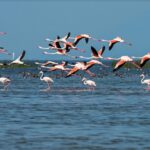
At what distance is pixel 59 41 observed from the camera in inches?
1230

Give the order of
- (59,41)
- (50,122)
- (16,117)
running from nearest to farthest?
(50,122) < (16,117) < (59,41)

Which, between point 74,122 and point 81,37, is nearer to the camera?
point 74,122

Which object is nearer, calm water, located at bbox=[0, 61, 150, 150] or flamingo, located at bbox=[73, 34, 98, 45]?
calm water, located at bbox=[0, 61, 150, 150]

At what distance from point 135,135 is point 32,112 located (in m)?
7.31

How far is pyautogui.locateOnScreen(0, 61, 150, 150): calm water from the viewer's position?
18.7 m

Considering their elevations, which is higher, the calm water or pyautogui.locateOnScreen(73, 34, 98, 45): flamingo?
pyautogui.locateOnScreen(73, 34, 98, 45): flamingo

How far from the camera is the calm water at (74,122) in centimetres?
1867

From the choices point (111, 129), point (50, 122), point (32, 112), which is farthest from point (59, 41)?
point (111, 129)

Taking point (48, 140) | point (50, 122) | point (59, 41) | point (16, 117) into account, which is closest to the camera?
point (48, 140)

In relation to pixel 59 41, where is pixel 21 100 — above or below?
below

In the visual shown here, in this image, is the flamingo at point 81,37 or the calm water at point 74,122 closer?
the calm water at point 74,122

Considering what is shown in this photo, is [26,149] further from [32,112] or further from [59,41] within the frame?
[59,41]

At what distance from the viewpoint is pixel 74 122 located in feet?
76.4

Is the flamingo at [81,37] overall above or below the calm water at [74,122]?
above
